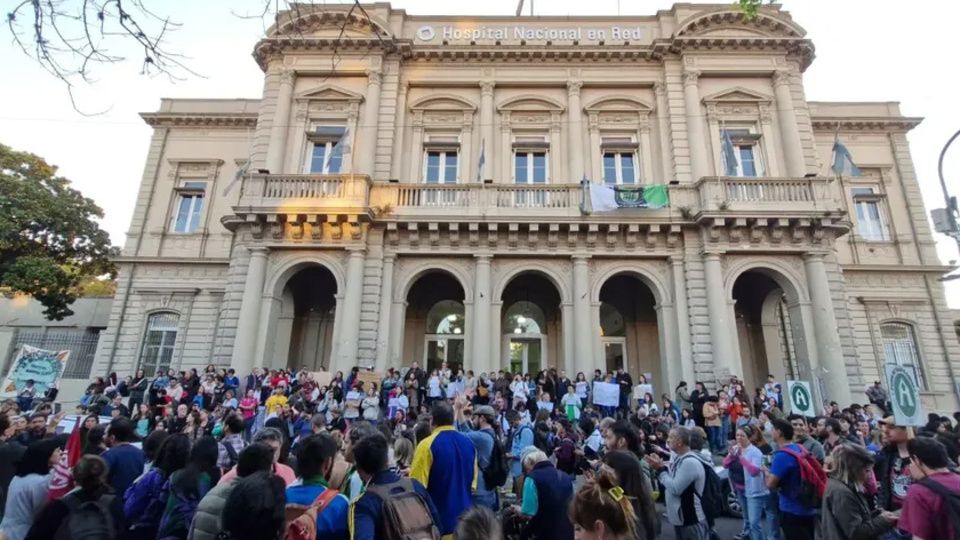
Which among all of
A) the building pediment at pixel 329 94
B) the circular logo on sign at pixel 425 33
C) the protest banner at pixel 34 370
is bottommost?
the protest banner at pixel 34 370

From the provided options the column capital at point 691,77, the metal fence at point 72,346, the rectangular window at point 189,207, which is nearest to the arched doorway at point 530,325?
the column capital at point 691,77

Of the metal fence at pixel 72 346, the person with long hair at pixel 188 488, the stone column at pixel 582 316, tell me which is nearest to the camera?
the person with long hair at pixel 188 488

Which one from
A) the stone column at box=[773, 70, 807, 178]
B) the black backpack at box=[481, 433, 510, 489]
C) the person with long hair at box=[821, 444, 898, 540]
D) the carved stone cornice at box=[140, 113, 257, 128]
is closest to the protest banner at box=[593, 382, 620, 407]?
the black backpack at box=[481, 433, 510, 489]

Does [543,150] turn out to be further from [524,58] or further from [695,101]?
[695,101]

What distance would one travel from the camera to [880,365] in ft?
64.8

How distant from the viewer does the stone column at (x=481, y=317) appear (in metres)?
16.2

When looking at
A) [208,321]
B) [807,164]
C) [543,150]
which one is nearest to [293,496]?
[543,150]

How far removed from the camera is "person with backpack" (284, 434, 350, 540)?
2.88m

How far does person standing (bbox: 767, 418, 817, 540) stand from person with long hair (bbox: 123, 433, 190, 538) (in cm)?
573

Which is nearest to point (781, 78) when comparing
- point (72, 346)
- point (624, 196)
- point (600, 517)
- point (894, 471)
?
point (624, 196)

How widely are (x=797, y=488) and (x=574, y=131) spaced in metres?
16.1

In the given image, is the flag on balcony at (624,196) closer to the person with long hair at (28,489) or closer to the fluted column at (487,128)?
the fluted column at (487,128)

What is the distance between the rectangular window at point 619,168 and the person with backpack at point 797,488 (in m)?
15.2

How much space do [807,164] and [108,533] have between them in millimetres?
22035
